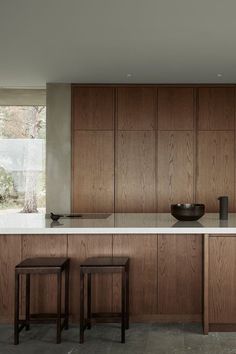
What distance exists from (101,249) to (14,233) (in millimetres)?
765

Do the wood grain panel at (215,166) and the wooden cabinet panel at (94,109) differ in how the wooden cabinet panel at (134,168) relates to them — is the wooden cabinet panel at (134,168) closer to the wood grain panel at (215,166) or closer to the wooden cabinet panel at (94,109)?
the wooden cabinet panel at (94,109)

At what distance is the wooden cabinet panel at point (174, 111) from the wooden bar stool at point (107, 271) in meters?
3.49

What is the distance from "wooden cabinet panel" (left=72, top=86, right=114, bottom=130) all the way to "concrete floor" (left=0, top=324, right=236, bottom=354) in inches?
142

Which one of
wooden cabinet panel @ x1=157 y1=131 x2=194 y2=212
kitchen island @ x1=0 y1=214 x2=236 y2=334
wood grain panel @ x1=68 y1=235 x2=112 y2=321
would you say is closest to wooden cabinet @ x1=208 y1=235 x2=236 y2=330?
kitchen island @ x1=0 y1=214 x2=236 y2=334

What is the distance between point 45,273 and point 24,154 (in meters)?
4.53

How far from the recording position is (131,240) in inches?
162

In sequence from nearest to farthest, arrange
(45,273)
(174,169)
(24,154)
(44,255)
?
(45,273) < (44,255) < (174,169) < (24,154)

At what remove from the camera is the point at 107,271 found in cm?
364

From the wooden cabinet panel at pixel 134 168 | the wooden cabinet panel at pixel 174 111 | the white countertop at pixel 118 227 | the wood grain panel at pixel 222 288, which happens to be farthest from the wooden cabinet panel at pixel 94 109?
the wood grain panel at pixel 222 288

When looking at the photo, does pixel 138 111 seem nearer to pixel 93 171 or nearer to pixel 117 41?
pixel 93 171

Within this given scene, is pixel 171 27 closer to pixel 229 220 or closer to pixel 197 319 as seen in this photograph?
pixel 229 220

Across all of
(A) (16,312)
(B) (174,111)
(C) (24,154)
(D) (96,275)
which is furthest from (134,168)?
(A) (16,312)

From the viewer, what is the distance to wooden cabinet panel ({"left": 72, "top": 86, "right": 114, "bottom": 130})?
705cm

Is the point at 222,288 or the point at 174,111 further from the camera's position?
the point at 174,111
